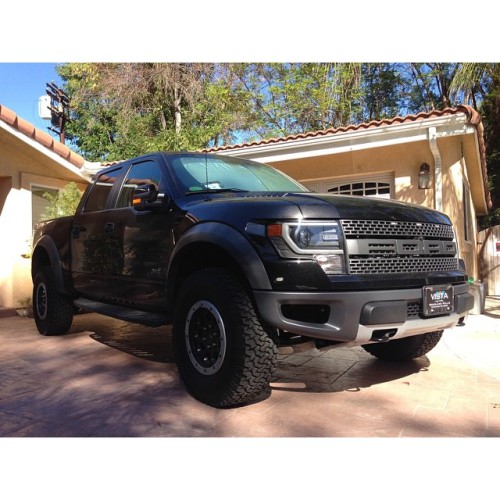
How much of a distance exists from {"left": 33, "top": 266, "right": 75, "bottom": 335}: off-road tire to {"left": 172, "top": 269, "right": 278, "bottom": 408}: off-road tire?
2683 mm

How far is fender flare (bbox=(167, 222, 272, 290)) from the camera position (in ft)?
8.73

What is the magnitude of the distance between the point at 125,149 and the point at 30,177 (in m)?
8.44

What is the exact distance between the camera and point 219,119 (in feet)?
54.3

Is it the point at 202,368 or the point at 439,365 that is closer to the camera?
the point at 202,368

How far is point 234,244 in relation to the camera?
278cm

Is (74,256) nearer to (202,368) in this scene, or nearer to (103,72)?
(202,368)

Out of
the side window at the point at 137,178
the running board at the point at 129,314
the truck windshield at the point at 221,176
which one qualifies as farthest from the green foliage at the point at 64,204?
the truck windshield at the point at 221,176

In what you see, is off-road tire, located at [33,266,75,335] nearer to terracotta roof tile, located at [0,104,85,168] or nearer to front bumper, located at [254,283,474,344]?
terracotta roof tile, located at [0,104,85,168]

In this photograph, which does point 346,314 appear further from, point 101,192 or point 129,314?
point 101,192

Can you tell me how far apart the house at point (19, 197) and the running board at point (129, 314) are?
13.1 ft

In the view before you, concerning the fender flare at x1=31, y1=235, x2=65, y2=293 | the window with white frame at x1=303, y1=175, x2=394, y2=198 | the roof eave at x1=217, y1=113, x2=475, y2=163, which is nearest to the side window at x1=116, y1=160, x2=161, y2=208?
the fender flare at x1=31, y1=235, x2=65, y2=293

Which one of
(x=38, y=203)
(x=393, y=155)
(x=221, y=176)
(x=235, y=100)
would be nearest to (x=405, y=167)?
(x=393, y=155)

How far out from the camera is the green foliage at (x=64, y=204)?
8023mm
